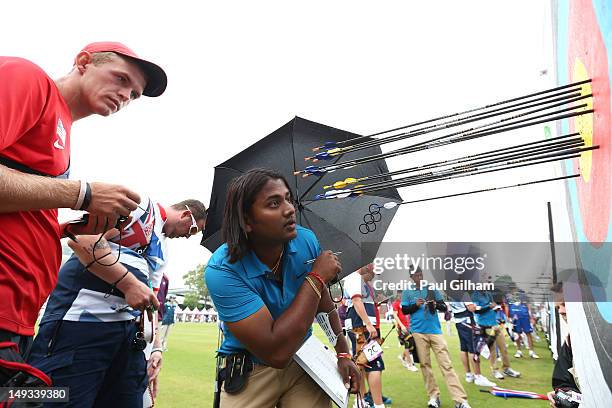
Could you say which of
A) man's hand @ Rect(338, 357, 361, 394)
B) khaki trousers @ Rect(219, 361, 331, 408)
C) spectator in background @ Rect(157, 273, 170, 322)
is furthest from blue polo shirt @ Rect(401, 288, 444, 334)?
khaki trousers @ Rect(219, 361, 331, 408)

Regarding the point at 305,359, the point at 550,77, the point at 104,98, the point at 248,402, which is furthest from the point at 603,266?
the point at 104,98

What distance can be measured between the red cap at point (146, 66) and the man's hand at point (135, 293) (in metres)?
1.04

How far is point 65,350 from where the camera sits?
223 centimetres

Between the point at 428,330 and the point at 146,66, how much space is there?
21.0 ft

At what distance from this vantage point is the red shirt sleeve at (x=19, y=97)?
4.18 feet

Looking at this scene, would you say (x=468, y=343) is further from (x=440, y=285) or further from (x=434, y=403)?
(x=434, y=403)

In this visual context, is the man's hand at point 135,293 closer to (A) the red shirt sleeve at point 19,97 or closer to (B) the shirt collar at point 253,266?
(B) the shirt collar at point 253,266

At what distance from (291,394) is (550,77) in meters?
4.01

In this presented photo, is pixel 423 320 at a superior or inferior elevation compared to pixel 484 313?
superior

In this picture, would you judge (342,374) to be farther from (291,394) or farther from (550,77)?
(550,77)

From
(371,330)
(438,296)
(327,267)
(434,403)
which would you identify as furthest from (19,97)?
(438,296)

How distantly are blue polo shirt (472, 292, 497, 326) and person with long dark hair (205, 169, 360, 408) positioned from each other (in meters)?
8.23

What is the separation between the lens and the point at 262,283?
208 cm

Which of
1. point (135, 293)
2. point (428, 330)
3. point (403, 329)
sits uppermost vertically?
point (135, 293)
